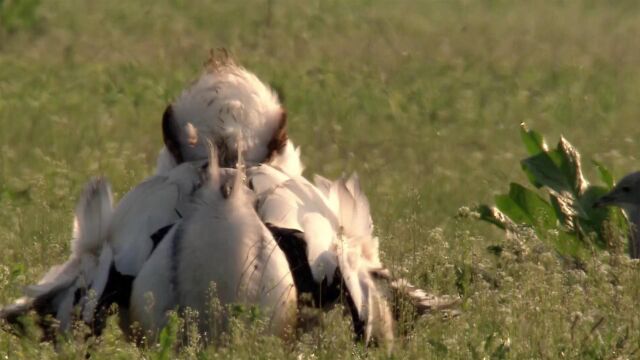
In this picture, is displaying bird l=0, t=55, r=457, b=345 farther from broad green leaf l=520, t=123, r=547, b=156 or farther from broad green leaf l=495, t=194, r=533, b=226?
broad green leaf l=520, t=123, r=547, b=156

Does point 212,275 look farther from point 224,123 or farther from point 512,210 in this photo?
point 512,210

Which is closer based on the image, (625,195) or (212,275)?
(212,275)

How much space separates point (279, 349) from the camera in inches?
195

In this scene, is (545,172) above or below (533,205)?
above

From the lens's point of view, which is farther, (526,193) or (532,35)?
(532,35)

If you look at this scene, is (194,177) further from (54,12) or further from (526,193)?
(54,12)

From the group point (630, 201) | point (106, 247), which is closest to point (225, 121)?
point (106, 247)

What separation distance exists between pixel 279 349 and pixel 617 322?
1294 millimetres

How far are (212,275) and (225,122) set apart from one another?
75 centimetres

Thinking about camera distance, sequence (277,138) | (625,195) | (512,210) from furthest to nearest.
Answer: (625,195) → (512,210) → (277,138)

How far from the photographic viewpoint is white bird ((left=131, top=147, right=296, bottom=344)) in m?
5.04

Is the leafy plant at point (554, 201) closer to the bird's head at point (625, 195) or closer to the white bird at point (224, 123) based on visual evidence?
the bird's head at point (625, 195)

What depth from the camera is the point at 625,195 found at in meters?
7.61

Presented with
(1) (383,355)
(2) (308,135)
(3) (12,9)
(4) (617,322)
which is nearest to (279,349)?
(1) (383,355)
